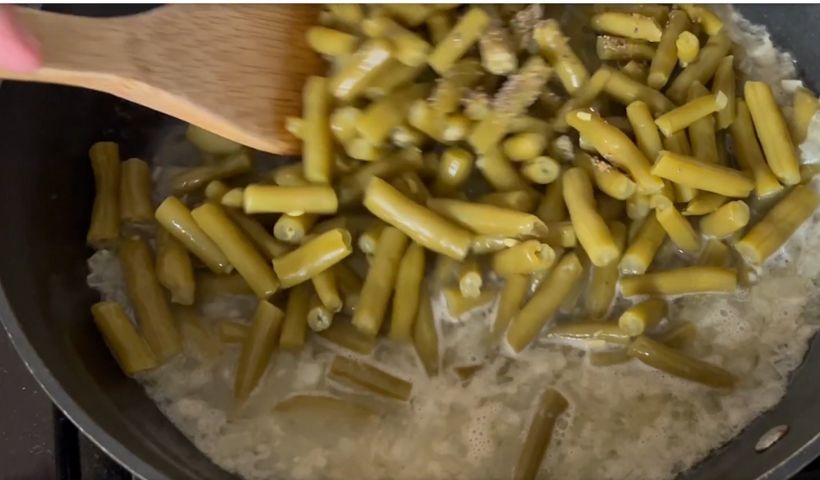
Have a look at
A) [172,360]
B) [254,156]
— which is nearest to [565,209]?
[254,156]

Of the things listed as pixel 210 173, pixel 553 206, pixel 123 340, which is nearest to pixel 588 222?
pixel 553 206

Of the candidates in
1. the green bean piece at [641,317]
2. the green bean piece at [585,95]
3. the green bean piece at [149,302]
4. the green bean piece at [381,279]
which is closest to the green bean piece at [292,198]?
the green bean piece at [381,279]

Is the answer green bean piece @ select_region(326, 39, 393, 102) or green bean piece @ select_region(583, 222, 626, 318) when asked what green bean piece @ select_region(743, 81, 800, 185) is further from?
green bean piece @ select_region(326, 39, 393, 102)

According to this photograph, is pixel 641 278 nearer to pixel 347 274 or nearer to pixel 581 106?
pixel 581 106

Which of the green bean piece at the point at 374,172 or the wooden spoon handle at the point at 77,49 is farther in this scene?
the green bean piece at the point at 374,172

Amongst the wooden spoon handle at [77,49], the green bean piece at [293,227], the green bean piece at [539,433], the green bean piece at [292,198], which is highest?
the wooden spoon handle at [77,49]

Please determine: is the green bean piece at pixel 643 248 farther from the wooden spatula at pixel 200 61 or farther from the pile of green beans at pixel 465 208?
the wooden spatula at pixel 200 61
